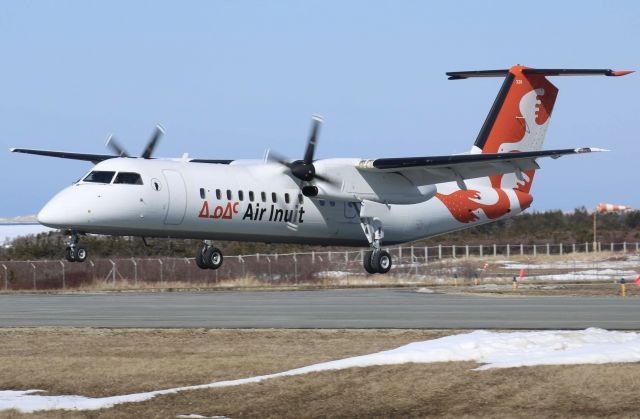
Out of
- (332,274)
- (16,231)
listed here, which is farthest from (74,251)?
(16,231)

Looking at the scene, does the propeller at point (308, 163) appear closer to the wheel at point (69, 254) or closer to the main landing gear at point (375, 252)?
the main landing gear at point (375, 252)

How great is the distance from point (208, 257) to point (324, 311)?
5.80 meters

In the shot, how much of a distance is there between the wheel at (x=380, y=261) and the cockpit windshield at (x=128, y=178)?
34.9ft

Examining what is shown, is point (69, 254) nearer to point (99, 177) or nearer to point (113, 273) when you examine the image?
point (99, 177)

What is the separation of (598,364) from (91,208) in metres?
17.8

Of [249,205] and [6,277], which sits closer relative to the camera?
[249,205]

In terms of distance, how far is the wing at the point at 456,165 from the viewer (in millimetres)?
41625

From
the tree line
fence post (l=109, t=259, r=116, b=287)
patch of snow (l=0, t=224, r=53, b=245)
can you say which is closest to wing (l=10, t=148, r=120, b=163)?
fence post (l=109, t=259, r=116, b=287)

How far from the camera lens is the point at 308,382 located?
2445 cm

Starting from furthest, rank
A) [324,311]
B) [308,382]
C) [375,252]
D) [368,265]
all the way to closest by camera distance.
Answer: [324,311], [375,252], [368,265], [308,382]

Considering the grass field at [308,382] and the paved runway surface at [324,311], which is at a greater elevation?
the paved runway surface at [324,311]

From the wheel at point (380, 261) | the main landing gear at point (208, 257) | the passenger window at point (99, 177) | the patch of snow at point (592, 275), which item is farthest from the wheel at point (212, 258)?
the patch of snow at point (592, 275)

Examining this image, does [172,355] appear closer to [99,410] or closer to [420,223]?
[99,410]

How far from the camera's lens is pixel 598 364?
24.5 meters
